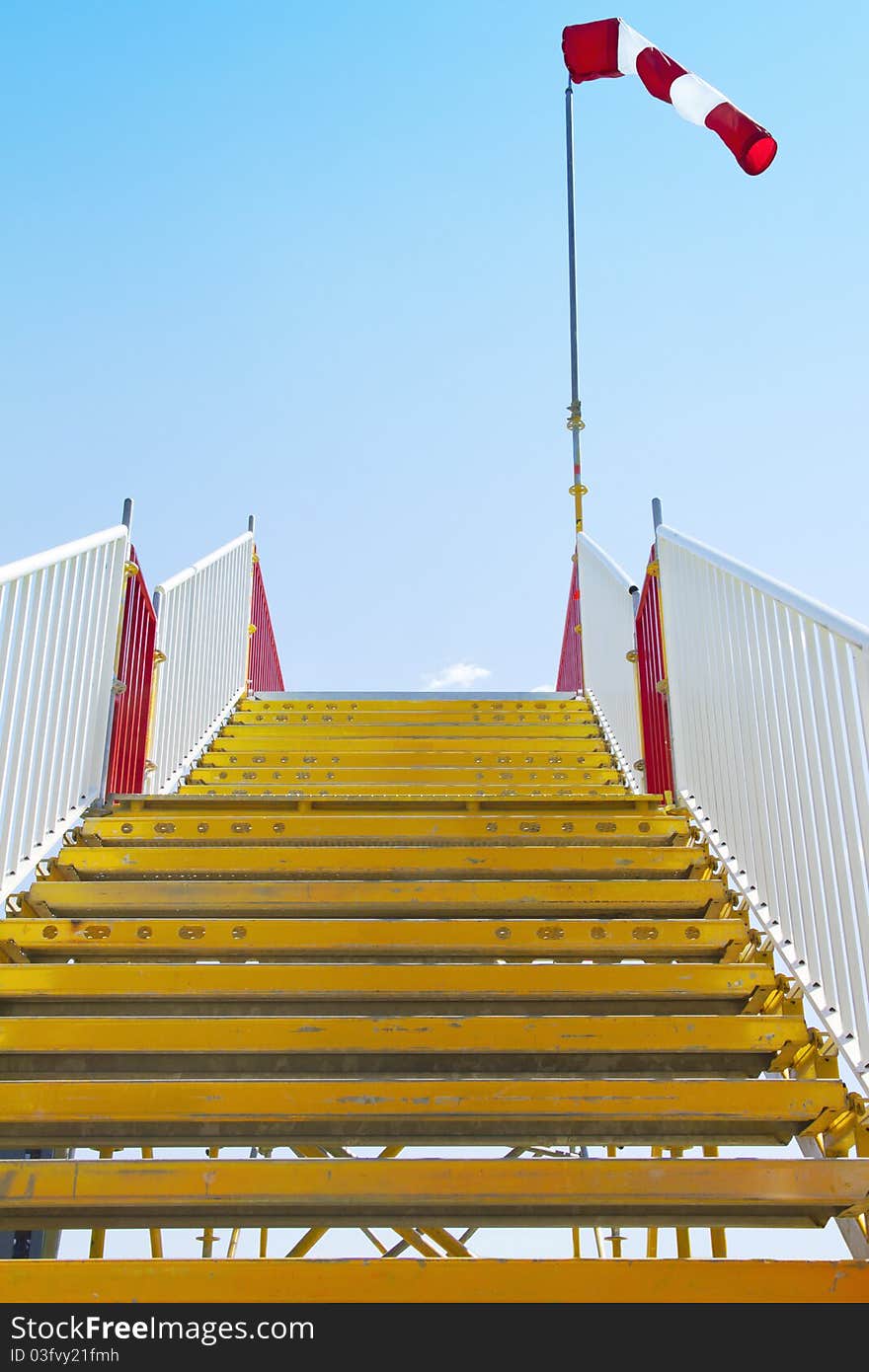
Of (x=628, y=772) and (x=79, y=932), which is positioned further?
(x=628, y=772)

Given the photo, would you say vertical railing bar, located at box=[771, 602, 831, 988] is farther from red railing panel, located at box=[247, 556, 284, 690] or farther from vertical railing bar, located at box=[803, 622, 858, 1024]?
red railing panel, located at box=[247, 556, 284, 690]

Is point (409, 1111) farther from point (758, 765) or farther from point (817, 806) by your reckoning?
point (758, 765)

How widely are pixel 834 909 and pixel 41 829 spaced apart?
2533 millimetres

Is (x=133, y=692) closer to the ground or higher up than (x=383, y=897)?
higher up

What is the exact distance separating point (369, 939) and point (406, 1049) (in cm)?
59

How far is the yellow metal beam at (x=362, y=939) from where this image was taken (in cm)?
344

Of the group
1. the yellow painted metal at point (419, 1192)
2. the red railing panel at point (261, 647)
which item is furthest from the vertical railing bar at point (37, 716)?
the red railing panel at point (261, 647)

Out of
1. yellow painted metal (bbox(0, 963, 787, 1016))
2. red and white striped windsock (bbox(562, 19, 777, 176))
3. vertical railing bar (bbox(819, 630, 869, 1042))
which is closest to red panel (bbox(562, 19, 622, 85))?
red and white striped windsock (bbox(562, 19, 777, 176))

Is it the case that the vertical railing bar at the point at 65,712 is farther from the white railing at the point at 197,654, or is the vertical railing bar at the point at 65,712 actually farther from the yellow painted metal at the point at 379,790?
the yellow painted metal at the point at 379,790

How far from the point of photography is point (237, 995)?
318cm

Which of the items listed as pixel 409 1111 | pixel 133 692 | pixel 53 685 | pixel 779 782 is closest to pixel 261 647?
pixel 133 692

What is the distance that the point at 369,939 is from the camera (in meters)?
3.47
